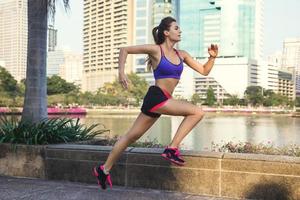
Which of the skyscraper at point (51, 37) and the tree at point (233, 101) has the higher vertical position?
the skyscraper at point (51, 37)

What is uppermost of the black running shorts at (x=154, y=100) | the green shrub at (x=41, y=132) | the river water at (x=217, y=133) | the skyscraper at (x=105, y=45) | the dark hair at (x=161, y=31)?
the skyscraper at (x=105, y=45)

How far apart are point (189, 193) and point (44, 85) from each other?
3948 mm

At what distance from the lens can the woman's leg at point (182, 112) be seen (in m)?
4.14

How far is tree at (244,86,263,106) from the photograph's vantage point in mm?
123500

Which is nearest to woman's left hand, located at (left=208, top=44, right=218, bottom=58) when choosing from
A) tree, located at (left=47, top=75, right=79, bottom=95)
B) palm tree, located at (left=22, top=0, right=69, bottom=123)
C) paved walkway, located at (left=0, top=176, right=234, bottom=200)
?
paved walkway, located at (left=0, top=176, right=234, bottom=200)

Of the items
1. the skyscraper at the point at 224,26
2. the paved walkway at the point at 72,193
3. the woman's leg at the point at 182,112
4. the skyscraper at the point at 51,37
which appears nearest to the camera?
the woman's leg at the point at 182,112

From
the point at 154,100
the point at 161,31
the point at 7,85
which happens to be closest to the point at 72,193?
the point at 154,100

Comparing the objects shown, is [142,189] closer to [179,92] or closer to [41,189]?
[41,189]

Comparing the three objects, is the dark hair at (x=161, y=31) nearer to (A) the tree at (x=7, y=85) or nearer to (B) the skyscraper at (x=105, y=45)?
(A) the tree at (x=7, y=85)

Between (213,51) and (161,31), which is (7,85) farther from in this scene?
(213,51)

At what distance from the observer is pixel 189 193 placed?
512 cm

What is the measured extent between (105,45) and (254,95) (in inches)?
1937

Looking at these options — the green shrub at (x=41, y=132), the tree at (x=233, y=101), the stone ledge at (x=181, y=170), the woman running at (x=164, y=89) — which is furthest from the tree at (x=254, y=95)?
the woman running at (x=164, y=89)

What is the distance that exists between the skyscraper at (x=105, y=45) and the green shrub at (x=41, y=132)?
118 meters
